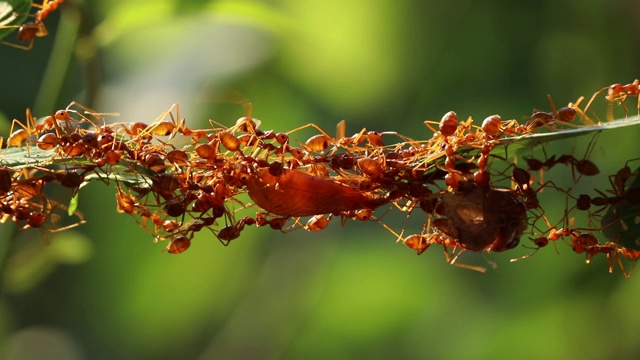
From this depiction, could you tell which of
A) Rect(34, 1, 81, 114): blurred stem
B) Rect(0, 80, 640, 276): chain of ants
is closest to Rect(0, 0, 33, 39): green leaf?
Rect(0, 80, 640, 276): chain of ants

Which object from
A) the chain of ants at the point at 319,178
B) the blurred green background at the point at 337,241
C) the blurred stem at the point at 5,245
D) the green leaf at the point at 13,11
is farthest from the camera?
the blurred green background at the point at 337,241

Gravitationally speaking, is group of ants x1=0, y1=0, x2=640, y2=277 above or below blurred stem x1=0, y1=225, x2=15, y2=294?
above

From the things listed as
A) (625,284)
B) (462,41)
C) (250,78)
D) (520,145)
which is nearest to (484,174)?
(520,145)

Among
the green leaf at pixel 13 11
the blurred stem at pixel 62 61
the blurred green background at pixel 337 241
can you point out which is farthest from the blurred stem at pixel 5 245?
the blurred green background at pixel 337 241

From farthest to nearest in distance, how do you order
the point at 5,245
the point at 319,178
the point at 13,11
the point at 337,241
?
the point at 337,241, the point at 5,245, the point at 13,11, the point at 319,178

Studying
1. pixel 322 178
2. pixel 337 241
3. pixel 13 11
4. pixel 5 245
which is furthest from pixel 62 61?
pixel 337 241

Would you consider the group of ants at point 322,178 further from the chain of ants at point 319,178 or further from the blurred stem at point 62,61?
the blurred stem at point 62,61

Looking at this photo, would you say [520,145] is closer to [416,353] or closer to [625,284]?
[625,284]

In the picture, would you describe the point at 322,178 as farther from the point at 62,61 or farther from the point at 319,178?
the point at 62,61

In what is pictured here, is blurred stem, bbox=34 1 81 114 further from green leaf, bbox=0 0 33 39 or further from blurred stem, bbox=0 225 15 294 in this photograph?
green leaf, bbox=0 0 33 39
